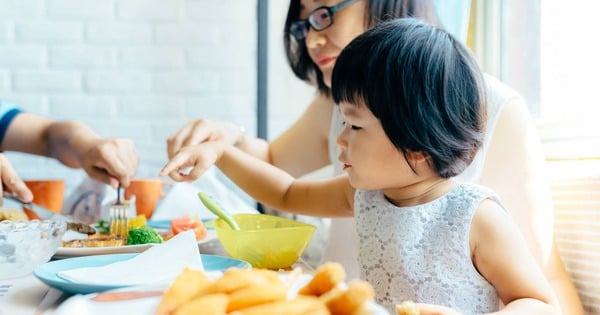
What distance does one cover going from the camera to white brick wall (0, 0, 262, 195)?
8.00 ft

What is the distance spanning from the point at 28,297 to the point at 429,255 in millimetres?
504

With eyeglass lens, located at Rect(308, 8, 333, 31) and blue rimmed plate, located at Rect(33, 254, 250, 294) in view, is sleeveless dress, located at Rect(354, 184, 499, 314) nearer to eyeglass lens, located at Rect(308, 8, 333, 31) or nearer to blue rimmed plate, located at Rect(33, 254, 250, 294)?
blue rimmed plate, located at Rect(33, 254, 250, 294)

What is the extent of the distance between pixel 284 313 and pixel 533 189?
711 millimetres

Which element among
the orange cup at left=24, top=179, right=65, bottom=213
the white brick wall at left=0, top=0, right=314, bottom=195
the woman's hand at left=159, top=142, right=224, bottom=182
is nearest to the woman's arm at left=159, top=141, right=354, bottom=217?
the woman's hand at left=159, top=142, right=224, bottom=182

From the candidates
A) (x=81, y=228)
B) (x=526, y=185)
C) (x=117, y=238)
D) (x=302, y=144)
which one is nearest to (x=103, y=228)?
(x=81, y=228)

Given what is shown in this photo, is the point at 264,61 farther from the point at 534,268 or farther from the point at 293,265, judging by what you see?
the point at 534,268

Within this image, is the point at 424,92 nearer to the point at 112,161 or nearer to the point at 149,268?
the point at 149,268

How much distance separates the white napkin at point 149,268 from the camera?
0.68 meters

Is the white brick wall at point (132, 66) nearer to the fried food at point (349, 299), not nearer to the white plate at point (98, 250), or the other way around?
the white plate at point (98, 250)

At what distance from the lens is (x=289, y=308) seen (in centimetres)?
44

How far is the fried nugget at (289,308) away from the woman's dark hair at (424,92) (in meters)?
0.43

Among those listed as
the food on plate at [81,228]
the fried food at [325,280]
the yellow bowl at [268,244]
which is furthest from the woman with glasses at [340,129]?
the fried food at [325,280]

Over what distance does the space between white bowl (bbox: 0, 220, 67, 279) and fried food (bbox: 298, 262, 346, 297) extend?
45 centimetres

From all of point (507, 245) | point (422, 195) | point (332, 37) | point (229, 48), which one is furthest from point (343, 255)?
point (229, 48)
